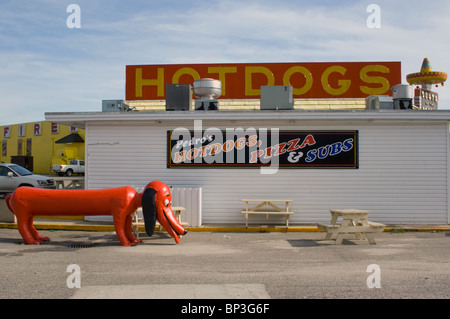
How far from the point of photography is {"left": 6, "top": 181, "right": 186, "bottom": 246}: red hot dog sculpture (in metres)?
9.74

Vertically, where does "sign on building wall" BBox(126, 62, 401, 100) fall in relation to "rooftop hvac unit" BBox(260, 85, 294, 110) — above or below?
above

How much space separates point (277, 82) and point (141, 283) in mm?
13971

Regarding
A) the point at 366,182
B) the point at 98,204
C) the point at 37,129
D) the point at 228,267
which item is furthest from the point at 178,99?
the point at 37,129

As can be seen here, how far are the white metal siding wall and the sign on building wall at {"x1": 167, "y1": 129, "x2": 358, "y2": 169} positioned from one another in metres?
0.20

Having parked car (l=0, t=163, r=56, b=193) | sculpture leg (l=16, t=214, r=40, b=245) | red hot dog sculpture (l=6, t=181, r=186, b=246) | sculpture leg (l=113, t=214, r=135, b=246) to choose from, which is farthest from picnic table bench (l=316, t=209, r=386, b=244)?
parked car (l=0, t=163, r=56, b=193)

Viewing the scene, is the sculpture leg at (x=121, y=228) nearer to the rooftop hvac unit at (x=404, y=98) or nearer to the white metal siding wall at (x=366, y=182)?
the white metal siding wall at (x=366, y=182)

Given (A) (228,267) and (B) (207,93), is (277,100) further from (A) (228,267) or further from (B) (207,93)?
(A) (228,267)

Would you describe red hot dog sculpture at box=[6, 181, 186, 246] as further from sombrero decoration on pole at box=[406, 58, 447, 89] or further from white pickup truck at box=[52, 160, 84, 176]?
white pickup truck at box=[52, 160, 84, 176]

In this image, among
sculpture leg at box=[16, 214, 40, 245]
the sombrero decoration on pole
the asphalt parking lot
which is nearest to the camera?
the asphalt parking lot

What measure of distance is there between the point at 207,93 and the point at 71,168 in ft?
101

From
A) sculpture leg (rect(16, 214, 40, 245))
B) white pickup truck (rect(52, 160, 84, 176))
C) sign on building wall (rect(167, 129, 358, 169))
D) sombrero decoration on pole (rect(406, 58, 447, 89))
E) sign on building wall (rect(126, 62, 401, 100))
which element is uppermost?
sombrero decoration on pole (rect(406, 58, 447, 89))

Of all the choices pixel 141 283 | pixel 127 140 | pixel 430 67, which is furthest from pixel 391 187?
pixel 430 67

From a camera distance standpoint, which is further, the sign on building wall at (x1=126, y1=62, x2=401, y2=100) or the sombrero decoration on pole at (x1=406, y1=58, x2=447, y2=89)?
the sombrero decoration on pole at (x1=406, y1=58, x2=447, y2=89)
